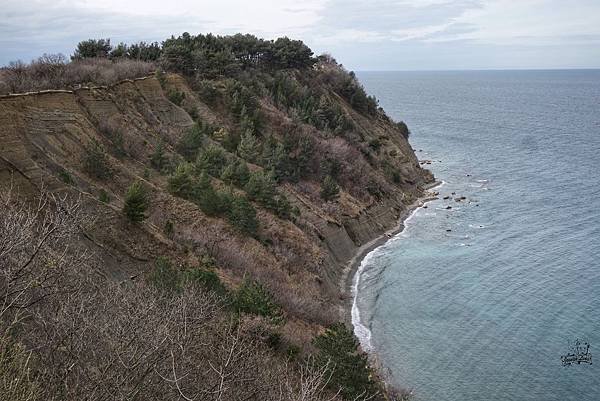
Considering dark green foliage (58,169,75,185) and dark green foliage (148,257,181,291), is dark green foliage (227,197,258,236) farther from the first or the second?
dark green foliage (148,257,181,291)

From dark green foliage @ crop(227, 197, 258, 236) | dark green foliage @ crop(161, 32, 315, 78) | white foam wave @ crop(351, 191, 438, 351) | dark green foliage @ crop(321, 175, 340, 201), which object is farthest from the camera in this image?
dark green foliage @ crop(161, 32, 315, 78)

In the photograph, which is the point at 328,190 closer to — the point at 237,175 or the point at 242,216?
the point at 237,175

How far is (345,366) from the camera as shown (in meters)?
25.1

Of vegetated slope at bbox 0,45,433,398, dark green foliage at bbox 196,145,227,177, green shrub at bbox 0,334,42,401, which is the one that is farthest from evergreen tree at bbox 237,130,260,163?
green shrub at bbox 0,334,42,401

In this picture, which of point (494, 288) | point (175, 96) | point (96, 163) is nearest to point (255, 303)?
point (96, 163)

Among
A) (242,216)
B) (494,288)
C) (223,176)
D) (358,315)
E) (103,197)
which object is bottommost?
(358,315)

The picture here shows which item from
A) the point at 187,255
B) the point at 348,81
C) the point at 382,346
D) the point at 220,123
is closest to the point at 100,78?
the point at 220,123

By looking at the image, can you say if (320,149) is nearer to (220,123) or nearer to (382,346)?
(220,123)

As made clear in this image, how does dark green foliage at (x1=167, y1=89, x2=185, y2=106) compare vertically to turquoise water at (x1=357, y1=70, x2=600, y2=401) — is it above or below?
above

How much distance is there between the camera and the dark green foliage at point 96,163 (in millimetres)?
33688

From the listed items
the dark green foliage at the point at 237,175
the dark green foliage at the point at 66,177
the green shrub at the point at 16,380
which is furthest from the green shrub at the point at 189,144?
the green shrub at the point at 16,380

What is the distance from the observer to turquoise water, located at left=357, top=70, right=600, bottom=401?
3269cm

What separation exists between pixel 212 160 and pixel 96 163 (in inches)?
506

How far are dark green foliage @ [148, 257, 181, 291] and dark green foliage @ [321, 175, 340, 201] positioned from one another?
95.9 ft
